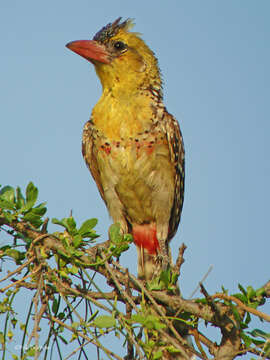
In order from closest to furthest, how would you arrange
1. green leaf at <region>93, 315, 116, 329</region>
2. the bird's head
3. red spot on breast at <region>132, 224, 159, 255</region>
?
green leaf at <region>93, 315, 116, 329</region>
the bird's head
red spot on breast at <region>132, 224, 159, 255</region>

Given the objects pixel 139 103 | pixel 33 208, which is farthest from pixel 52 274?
pixel 139 103

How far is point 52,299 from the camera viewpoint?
2846 mm

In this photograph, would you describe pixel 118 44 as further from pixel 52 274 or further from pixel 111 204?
pixel 52 274

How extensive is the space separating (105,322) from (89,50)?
3205mm

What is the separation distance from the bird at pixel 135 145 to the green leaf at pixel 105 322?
236cm

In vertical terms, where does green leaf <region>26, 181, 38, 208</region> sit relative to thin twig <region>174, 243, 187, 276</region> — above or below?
above

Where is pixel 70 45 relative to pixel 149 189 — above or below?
above

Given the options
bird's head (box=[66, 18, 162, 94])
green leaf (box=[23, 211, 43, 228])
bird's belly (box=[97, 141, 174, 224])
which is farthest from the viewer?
bird's head (box=[66, 18, 162, 94])

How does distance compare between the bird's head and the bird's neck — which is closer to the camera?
the bird's neck

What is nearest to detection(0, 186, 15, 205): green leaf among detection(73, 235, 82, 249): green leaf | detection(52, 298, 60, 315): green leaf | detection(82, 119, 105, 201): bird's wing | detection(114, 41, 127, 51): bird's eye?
detection(73, 235, 82, 249): green leaf

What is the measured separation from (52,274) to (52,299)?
18 cm

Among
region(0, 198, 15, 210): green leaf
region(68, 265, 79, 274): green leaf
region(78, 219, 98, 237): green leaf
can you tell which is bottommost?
region(68, 265, 79, 274): green leaf

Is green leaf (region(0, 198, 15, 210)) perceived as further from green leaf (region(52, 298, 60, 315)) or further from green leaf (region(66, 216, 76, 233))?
green leaf (region(52, 298, 60, 315))

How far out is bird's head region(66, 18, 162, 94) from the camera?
5.02 metres
